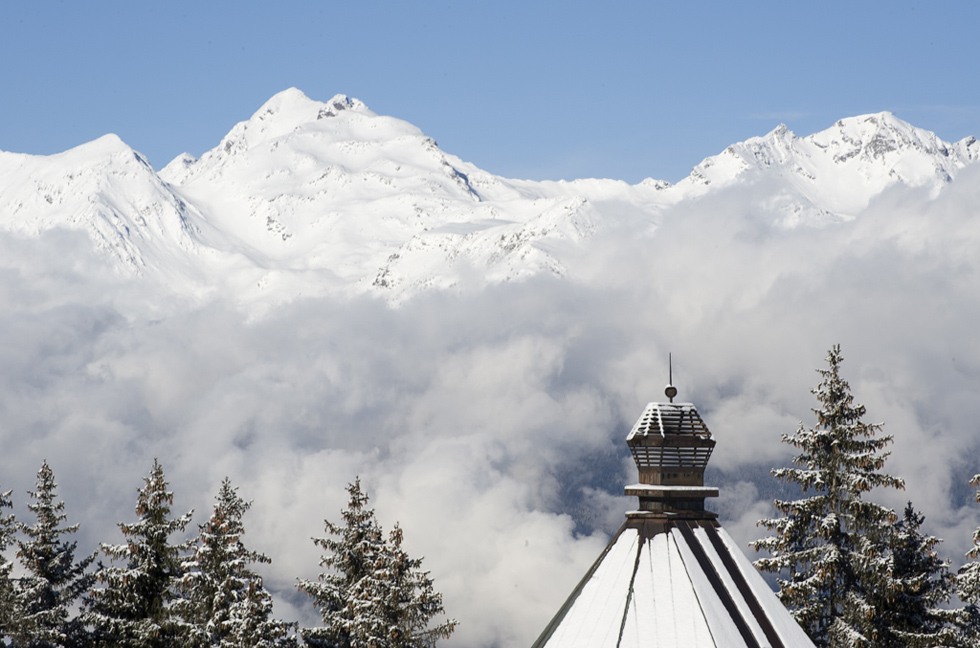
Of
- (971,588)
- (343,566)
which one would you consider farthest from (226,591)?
(971,588)

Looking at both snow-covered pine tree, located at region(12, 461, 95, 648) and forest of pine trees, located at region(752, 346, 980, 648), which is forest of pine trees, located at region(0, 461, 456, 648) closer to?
snow-covered pine tree, located at region(12, 461, 95, 648)

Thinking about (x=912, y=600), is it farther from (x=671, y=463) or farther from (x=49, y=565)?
(x=49, y=565)

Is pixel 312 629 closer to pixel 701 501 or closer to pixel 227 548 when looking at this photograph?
pixel 227 548

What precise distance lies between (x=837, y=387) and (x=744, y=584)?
12817 mm

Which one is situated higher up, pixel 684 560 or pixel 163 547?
pixel 163 547

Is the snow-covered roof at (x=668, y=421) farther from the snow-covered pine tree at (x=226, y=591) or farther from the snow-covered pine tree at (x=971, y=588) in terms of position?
the snow-covered pine tree at (x=226, y=591)

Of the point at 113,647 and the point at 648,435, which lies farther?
the point at 113,647

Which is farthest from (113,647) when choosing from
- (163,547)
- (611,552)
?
(611,552)

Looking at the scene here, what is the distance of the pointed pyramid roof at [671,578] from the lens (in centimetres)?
1159

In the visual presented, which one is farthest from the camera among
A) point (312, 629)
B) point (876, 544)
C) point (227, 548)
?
point (312, 629)

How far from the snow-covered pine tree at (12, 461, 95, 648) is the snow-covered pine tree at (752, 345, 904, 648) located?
18.3m

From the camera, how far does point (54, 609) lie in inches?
1227

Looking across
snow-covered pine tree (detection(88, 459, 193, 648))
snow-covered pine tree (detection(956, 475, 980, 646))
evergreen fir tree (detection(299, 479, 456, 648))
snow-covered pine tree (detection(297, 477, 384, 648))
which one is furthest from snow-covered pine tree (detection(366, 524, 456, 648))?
snow-covered pine tree (detection(956, 475, 980, 646))

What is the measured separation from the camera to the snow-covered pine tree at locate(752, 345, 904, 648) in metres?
23.2
